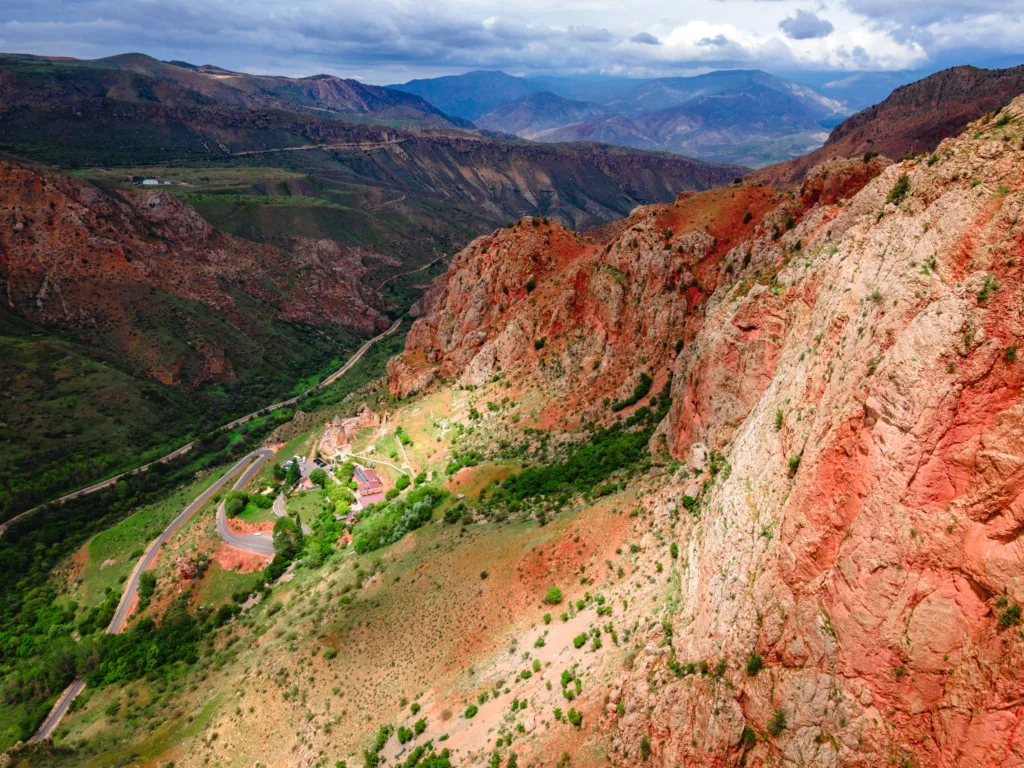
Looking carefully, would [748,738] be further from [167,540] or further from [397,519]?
Answer: [167,540]

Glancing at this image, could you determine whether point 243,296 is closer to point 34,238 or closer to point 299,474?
point 34,238

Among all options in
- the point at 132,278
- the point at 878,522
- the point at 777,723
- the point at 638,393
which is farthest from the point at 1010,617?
A: the point at 132,278

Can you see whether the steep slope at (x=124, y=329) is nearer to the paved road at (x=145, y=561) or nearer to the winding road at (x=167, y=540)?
the winding road at (x=167, y=540)

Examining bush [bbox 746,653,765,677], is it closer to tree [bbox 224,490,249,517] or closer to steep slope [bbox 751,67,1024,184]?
tree [bbox 224,490,249,517]

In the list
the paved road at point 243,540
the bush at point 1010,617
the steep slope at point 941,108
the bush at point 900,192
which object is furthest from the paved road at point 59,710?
the steep slope at point 941,108

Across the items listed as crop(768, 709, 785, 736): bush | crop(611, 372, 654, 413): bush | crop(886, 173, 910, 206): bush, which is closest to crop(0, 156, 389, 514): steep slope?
crop(611, 372, 654, 413): bush
